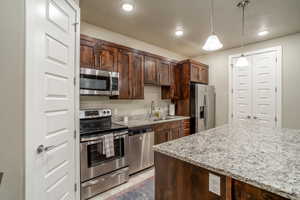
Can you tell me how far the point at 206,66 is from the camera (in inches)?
178

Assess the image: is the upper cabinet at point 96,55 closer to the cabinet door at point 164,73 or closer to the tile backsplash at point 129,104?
the tile backsplash at point 129,104

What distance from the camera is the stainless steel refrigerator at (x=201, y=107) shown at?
12.7 feet

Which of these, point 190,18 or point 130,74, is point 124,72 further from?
point 190,18

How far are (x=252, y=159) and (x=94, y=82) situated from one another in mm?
2306

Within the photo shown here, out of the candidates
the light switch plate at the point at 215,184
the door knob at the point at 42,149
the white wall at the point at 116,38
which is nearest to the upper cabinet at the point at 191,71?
the white wall at the point at 116,38

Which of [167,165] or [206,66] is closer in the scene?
[167,165]

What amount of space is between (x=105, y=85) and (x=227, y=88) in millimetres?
3442

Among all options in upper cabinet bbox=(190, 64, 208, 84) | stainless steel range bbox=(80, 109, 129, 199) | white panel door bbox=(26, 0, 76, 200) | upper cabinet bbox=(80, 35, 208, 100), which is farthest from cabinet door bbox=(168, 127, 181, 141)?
white panel door bbox=(26, 0, 76, 200)

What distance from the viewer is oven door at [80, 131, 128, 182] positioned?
2043 mm

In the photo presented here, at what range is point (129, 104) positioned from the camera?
3.43 metres

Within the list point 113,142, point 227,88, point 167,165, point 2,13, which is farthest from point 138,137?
point 227,88

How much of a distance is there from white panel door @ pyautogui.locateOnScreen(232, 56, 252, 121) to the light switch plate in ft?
11.8

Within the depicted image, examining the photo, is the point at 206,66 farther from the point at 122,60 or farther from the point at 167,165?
the point at 167,165

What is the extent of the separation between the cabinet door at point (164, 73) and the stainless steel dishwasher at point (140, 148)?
4.56ft
